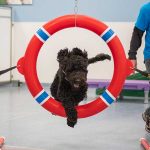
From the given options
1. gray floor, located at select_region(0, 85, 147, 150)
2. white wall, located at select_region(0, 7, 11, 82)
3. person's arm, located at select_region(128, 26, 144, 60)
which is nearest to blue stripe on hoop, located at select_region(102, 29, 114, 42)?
person's arm, located at select_region(128, 26, 144, 60)

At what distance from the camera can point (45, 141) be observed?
3217 millimetres

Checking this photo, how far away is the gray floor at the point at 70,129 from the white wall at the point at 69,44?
1683mm

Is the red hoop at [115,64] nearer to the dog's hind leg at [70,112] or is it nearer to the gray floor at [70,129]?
the dog's hind leg at [70,112]

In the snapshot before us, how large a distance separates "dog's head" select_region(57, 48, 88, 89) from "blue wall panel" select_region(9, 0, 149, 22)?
13.6 ft

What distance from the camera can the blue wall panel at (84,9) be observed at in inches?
253

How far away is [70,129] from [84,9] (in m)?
3.51

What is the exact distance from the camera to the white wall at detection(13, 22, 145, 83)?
6.56m

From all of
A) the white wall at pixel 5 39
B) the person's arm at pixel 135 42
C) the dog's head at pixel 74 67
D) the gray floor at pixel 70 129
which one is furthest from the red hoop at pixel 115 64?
the white wall at pixel 5 39

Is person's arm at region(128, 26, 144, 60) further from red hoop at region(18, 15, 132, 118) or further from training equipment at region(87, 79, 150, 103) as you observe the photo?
training equipment at region(87, 79, 150, 103)

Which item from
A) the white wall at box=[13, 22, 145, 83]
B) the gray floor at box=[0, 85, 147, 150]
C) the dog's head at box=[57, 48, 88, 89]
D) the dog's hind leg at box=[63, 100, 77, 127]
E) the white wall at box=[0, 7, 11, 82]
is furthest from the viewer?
the white wall at box=[0, 7, 11, 82]

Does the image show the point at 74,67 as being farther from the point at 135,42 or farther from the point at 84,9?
the point at 84,9

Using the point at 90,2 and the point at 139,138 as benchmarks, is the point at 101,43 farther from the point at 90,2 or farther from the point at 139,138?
the point at 139,138

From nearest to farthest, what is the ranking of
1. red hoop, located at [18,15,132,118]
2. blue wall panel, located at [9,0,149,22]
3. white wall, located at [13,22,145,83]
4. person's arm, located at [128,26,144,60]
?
red hoop, located at [18,15,132,118], person's arm, located at [128,26,144,60], blue wall panel, located at [9,0,149,22], white wall, located at [13,22,145,83]

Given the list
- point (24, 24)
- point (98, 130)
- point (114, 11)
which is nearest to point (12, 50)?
point (24, 24)
